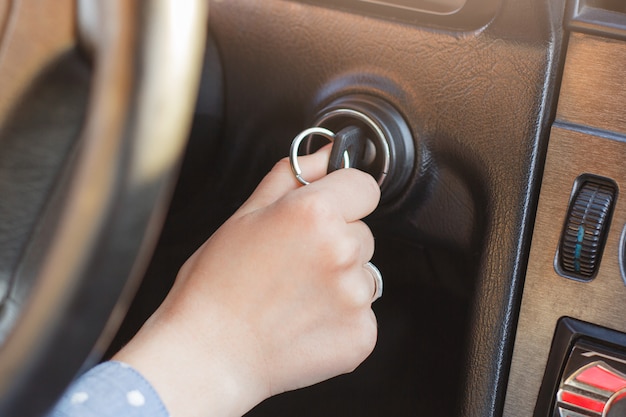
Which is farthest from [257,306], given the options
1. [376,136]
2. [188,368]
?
[376,136]

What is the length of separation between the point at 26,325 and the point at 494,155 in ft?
1.52

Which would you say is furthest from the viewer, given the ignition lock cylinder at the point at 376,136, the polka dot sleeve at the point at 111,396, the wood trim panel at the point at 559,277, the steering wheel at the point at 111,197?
the ignition lock cylinder at the point at 376,136

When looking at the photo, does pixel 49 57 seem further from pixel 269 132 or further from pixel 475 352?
pixel 475 352

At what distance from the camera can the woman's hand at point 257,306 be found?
61cm

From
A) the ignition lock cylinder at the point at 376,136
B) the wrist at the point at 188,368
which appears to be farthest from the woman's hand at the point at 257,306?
the ignition lock cylinder at the point at 376,136

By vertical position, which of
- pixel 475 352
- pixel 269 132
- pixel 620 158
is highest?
pixel 620 158

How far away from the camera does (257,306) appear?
0.62 m

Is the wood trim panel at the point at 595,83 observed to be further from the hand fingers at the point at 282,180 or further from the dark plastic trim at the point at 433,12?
the hand fingers at the point at 282,180

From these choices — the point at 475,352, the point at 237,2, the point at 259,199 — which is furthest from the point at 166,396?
the point at 237,2

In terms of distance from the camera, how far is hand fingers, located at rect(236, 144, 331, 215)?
68cm

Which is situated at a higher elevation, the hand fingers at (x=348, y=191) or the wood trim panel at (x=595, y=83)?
the wood trim panel at (x=595, y=83)

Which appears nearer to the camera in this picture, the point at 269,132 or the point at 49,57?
the point at 49,57

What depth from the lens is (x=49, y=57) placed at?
724 mm

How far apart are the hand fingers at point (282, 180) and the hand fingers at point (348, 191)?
0.11 ft
